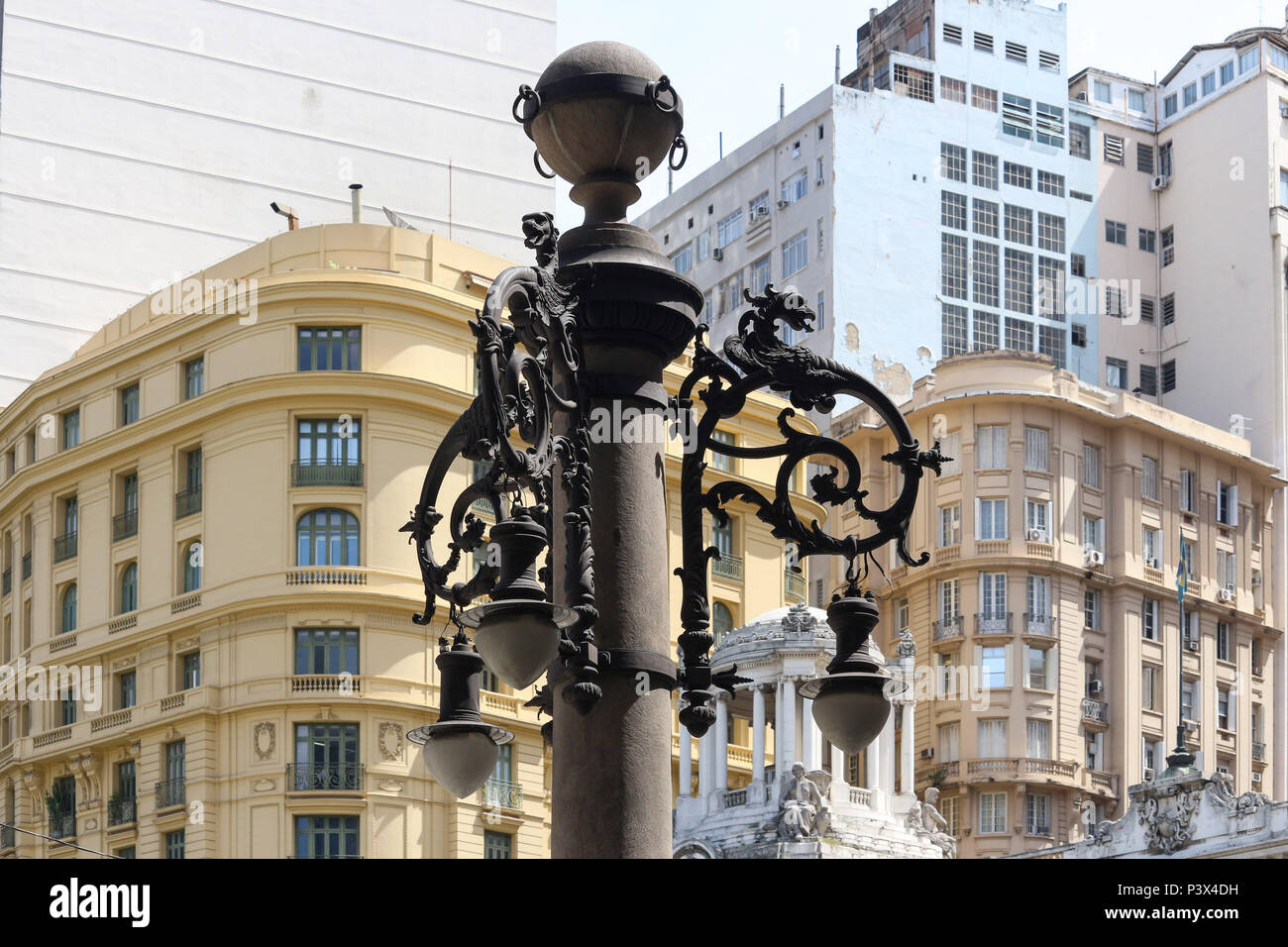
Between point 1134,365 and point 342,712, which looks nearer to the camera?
point 342,712

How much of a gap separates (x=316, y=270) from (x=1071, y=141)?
5098cm

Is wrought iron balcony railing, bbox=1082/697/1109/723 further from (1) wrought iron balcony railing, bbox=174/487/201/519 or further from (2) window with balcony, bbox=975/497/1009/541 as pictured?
(1) wrought iron balcony railing, bbox=174/487/201/519

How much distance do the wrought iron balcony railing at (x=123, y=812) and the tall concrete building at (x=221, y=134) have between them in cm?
1678

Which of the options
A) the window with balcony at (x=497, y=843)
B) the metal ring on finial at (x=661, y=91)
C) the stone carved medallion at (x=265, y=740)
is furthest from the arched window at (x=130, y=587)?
the metal ring on finial at (x=661, y=91)

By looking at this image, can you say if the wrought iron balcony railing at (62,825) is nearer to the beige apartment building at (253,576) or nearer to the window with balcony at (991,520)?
the beige apartment building at (253,576)

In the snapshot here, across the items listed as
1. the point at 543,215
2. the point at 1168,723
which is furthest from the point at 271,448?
the point at 543,215

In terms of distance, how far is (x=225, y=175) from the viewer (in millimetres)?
82688

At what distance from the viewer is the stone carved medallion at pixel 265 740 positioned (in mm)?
65562

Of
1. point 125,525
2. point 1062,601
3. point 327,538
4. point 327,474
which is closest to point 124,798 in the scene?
point 125,525

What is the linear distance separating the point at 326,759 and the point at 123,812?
21.7 ft

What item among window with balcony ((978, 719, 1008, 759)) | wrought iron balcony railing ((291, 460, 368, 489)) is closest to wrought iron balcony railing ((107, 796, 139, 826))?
wrought iron balcony railing ((291, 460, 368, 489))

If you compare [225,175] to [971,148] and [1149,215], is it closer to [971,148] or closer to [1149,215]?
[971,148]
